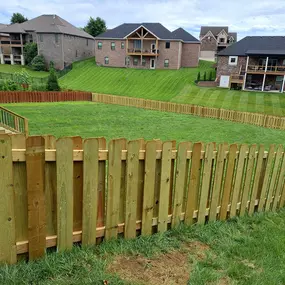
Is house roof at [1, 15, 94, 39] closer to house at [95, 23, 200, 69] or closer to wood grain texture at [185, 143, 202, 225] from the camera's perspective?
house at [95, 23, 200, 69]

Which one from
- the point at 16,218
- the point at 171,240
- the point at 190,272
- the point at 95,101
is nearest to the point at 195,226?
the point at 171,240

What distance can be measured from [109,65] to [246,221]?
4733cm

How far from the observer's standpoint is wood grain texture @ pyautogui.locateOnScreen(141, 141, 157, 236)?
3096 millimetres

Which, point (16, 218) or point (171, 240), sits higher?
point (16, 218)

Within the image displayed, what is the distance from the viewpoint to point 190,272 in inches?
110

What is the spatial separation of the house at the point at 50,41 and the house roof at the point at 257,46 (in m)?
25.8

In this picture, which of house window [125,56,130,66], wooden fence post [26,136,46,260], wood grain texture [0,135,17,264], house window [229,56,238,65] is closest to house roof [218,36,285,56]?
house window [229,56,238,65]

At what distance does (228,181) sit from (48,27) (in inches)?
2042

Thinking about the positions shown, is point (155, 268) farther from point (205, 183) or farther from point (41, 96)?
point (41, 96)

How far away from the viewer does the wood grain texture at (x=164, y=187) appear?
3232 millimetres

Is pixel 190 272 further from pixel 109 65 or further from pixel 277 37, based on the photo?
pixel 109 65

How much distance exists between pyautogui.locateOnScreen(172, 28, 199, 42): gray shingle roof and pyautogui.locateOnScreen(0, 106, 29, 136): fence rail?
38971 millimetres

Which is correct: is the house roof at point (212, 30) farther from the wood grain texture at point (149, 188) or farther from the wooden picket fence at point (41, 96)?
the wood grain texture at point (149, 188)

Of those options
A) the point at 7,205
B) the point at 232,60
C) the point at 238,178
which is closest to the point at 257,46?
the point at 232,60
